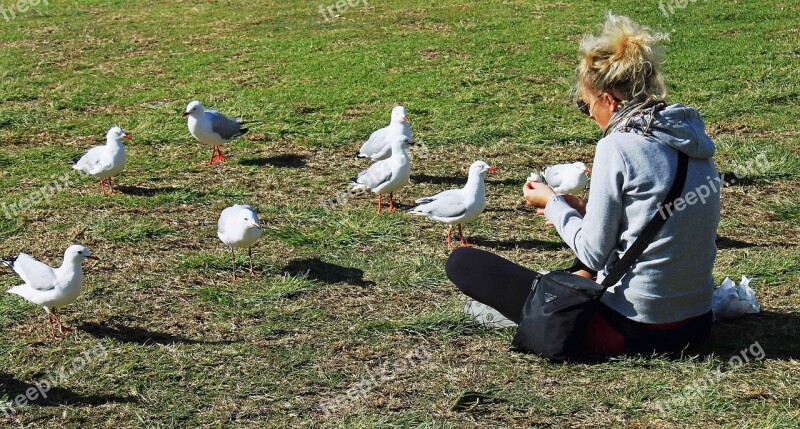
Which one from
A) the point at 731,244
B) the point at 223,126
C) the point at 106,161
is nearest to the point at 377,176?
the point at 223,126

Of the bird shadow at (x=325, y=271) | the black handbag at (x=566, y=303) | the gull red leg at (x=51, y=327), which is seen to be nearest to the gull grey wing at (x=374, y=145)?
the bird shadow at (x=325, y=271)

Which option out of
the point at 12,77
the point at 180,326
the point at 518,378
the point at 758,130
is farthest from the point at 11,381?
the point at 12,77

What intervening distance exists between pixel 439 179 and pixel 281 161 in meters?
1.60

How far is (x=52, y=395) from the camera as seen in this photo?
4.97 meters

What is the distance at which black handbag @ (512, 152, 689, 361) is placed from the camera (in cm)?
450

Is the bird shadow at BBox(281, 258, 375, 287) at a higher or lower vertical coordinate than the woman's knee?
lower

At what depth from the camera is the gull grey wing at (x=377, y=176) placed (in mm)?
7754

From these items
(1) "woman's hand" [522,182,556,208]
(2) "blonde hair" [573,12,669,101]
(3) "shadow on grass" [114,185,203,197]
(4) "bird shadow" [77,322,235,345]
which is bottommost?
(3) "shadow on grass" [114,185,203,197]

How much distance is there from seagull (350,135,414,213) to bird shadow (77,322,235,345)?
2541 mm

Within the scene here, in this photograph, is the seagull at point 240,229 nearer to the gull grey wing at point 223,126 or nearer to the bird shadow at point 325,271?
the bird shadow at point 325,271

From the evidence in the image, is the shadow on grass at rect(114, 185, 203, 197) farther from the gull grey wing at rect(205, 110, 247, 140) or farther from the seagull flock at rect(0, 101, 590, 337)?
the gull grey wing at rect(205, 110, 247, 140)

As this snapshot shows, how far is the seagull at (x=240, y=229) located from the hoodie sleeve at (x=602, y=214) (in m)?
2.50

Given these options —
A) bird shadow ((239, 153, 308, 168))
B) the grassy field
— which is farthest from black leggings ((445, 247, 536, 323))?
bird shadow ((239, 153, 308, 168))

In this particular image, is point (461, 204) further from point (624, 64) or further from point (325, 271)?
point (624, 64)
